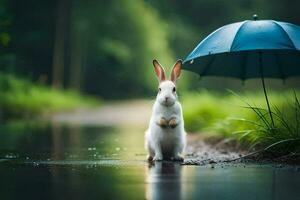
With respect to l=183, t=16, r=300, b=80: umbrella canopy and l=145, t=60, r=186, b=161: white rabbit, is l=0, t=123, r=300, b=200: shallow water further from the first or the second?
l=183, t=16, r=300, b=80: umbrella canopy

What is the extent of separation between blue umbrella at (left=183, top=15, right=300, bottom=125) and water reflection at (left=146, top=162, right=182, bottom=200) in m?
1.84

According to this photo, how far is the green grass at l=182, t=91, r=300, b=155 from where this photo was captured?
13039mm

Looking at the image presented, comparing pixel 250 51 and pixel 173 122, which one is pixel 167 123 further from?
pixel 250 51

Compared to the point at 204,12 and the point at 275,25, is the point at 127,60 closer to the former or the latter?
the point at 204,12

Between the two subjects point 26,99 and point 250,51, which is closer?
point 250,51

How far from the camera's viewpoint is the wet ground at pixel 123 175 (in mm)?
9086

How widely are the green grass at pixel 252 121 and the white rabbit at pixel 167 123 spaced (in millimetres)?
1035

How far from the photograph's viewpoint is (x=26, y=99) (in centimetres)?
3331

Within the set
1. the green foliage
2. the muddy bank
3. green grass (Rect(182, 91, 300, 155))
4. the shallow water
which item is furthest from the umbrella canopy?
the green foliage

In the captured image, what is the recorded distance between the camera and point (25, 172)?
1146 cm

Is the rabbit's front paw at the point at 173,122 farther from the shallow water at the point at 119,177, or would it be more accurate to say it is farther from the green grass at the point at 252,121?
the green grass at the point at 252,121

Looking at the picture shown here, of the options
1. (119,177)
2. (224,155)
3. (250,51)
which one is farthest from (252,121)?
(119,177)

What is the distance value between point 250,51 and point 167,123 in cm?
272

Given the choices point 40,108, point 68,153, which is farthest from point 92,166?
point 40,108
